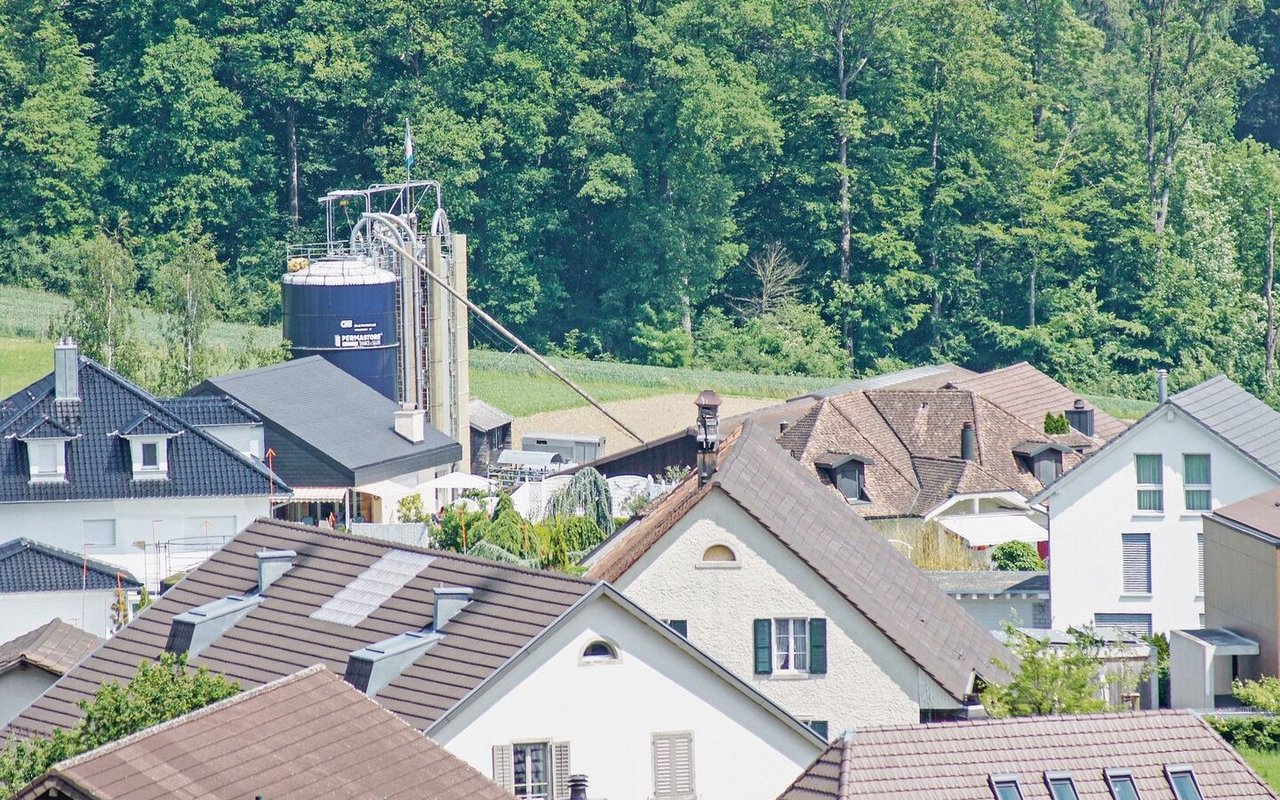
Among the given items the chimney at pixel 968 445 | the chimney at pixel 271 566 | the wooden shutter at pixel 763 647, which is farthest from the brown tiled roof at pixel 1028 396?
the chimney at pixel 271 566

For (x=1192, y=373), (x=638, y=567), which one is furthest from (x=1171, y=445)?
(x=1192, y=373)

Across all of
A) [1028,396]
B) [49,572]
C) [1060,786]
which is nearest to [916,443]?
[1028,396]

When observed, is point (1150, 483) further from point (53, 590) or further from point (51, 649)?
point (51, 649)

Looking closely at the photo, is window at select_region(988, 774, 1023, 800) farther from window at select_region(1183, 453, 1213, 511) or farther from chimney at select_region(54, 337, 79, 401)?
chimney at select_region(54, 337, 79, 401)

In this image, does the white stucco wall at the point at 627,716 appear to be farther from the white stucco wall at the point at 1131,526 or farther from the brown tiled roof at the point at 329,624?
the white stucco wall at the point at 1131,526

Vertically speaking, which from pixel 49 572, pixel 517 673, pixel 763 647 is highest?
pixel 517 673

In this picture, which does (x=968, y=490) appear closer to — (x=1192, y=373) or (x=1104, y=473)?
(x=1104, y=473)
